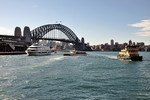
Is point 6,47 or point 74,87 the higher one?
point 6,47

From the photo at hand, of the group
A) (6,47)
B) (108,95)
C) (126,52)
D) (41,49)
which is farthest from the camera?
(6,47)

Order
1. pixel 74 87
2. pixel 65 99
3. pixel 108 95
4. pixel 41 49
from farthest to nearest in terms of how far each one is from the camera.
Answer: pixel 41 49, pixel 74 87, pixel 108 95, pixel 65 99

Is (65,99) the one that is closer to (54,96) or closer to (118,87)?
(54,96)

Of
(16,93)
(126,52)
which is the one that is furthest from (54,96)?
(126,52)

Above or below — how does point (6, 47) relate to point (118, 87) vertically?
above

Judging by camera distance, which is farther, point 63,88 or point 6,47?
point 6,47

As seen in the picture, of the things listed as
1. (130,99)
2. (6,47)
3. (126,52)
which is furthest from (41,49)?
(130,99)

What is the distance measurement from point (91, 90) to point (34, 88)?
6.89 metres

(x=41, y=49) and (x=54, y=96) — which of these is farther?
(x=41, y=49)

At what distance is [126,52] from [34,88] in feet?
153

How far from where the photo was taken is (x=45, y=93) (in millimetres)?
17125

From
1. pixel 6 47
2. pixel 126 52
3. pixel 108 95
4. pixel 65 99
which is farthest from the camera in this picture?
pixel 6 47

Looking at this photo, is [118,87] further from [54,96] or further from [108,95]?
[54,96]

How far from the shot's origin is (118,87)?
19703 mm
